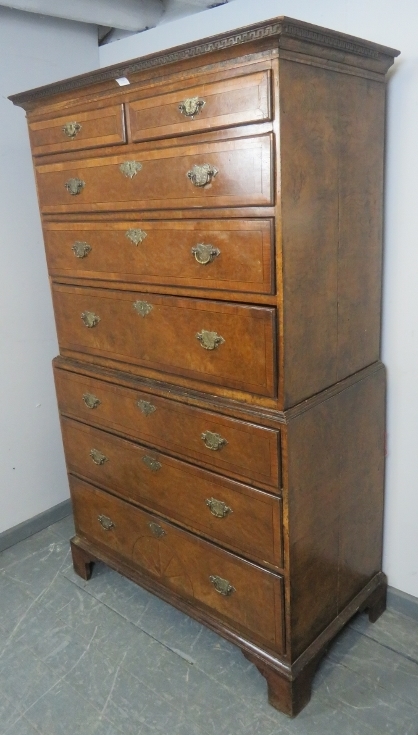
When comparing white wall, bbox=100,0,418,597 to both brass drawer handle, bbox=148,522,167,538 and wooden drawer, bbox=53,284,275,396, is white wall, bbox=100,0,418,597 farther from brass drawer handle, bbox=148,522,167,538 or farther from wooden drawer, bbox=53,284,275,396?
brass drawer handle, bbox=148,522,167,538

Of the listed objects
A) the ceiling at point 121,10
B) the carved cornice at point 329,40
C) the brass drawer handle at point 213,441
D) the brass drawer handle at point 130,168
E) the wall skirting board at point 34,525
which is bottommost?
the wall skirting board at point 34,525

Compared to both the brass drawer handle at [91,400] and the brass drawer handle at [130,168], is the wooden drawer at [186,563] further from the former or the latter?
the brass drawer handle at [130,168]

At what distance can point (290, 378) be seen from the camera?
1.48m

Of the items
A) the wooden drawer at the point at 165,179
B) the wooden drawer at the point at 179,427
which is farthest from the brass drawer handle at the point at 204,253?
the wooden drawer at the point at 179,427

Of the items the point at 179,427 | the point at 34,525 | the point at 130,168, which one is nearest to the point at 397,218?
the point at 130,168

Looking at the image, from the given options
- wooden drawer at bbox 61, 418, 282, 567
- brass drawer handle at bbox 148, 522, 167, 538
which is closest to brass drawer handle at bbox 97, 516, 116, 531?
wooden drawer at bbox 61, 418, 282, 567

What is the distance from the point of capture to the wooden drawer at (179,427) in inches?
60.8

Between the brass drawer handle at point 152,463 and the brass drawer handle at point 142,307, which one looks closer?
the brass drawer handle at point 142,307

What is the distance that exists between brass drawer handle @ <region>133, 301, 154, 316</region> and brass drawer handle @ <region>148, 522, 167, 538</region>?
72 cm

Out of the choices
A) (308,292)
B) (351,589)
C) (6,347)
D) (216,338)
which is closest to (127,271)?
(216,338)

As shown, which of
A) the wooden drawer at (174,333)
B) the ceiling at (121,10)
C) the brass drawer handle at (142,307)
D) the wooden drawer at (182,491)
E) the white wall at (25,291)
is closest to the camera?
the wooden drawer at (174,333)

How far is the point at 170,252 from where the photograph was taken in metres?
1.60

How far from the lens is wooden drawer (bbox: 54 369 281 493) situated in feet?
5.07

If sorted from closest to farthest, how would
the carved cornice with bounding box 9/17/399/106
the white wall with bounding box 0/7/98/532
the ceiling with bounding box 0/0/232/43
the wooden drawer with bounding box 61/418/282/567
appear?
the carved cornice with bounding box 9/17/399/106 < the wooden drawer with bounding box 61/418/282/567 < the ceiling with bounding box 0/0/232/43 < the white wall with bounding box 0/7/98/532
